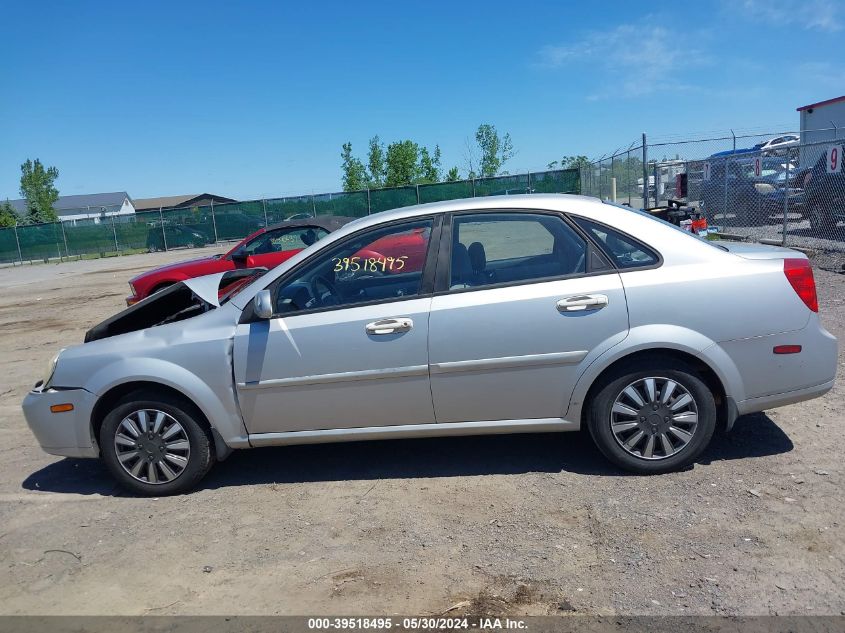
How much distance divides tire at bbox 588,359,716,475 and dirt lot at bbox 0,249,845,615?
0.16 meters

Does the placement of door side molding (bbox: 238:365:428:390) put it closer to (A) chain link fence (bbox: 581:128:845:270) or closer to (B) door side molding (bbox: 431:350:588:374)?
(B) door side molding (bbox: 431:350:588:374)

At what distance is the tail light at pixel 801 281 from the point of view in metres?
4.02

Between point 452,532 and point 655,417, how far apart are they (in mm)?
1380

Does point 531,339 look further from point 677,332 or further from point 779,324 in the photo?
point 779,324

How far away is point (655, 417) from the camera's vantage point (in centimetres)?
A: 404

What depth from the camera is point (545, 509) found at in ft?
12.7

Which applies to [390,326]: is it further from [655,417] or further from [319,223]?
[319,223]

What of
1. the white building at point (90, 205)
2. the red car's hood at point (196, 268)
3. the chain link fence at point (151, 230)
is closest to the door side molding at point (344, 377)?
the red car's hood at point (196, 268)

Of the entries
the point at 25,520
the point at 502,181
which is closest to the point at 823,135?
the point at 502,181

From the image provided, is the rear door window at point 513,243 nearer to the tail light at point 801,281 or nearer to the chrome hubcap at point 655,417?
the chrome hubcap at point 655,417

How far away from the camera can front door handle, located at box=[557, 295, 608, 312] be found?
3.99 m

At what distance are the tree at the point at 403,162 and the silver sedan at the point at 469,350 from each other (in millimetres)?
44051

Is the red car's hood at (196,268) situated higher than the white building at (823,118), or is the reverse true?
the white building at (823,118)

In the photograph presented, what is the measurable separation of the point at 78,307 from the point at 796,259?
1425cm
